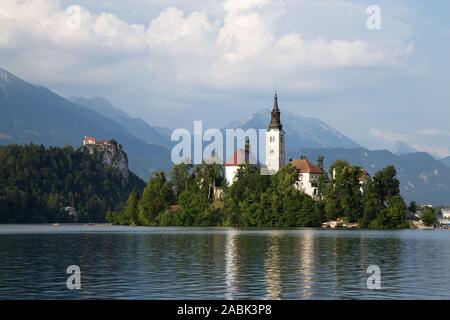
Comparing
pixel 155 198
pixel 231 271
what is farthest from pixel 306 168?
pixel 231 271

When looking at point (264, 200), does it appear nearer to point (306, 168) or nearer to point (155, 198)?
point (306, 168)

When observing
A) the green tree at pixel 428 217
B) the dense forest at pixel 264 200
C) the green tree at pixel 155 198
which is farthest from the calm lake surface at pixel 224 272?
the green tree at pixel 155 198

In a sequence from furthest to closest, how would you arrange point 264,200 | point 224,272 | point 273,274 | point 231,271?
1. point 264,200
2. point 231,271
3. point 224,272
4. point 273,274

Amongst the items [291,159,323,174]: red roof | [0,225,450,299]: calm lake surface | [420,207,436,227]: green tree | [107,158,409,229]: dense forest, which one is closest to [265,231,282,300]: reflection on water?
[0,225,450,299]: calm lake surface

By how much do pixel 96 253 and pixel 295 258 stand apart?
17.6 metres

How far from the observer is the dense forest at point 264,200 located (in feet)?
518

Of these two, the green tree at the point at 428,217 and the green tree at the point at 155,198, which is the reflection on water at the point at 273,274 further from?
the green tree at the point at 155,198

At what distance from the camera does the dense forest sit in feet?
518

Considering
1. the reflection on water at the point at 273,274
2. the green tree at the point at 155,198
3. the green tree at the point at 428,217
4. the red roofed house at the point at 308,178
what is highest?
the red roofed house at the point at 308,178

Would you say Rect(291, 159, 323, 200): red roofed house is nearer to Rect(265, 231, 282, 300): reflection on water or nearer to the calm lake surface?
the calm lake surface

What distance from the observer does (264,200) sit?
6442 inches

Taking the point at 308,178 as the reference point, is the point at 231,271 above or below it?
below
